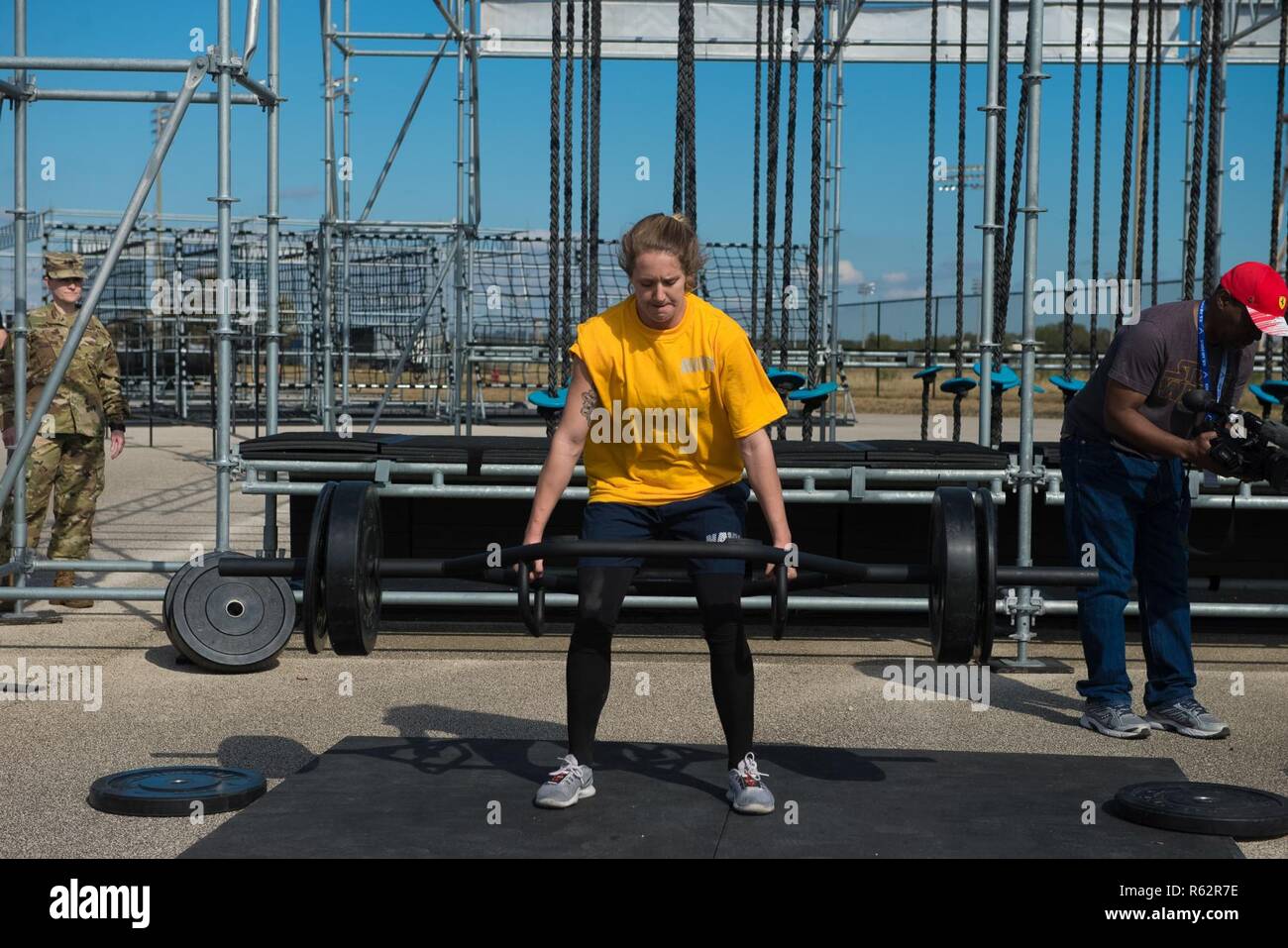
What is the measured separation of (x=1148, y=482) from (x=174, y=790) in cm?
313

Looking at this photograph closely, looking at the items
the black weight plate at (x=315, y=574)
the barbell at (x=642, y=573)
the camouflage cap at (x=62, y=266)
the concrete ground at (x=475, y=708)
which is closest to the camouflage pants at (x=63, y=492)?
the concrete ground at (x=475, y=708)

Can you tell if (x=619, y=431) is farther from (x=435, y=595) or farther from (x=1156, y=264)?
(x=1156, y=264)

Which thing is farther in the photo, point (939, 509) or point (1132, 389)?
point (1132, 389)

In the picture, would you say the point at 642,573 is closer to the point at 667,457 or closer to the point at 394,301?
the point at 667,457

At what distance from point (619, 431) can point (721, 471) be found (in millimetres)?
285

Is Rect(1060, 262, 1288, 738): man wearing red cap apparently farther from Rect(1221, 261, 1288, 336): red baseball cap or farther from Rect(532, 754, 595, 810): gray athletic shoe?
Rect(532, 754, 595, 810): gray athletic shoe

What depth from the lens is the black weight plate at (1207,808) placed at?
389cm

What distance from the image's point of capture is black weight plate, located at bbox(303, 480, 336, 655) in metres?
3.91

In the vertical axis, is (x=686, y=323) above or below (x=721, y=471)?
above

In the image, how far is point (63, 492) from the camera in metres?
7.29

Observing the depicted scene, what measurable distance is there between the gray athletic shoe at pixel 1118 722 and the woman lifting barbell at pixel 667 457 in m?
1.69

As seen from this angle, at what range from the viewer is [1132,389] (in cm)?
487

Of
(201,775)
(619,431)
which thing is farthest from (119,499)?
(619,431)

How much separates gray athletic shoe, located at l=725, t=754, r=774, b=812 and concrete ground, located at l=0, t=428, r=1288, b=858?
691 millimetres
